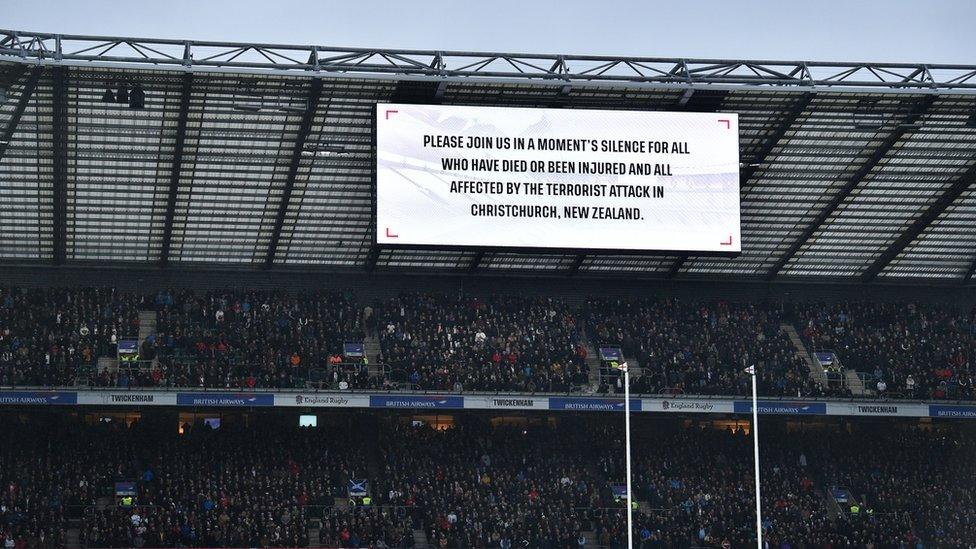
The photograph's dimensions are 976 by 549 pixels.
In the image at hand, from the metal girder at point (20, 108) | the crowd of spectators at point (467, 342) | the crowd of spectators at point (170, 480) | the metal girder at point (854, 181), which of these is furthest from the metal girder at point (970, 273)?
the metal girder at point (20, 108)

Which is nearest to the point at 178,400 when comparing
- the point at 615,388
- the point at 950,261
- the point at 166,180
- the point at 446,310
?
the point at 166,180

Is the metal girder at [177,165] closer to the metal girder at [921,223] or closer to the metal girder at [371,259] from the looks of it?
the metal girder at [371,259]

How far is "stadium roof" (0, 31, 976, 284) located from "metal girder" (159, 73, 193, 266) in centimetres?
9

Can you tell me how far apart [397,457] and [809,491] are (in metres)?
16.8

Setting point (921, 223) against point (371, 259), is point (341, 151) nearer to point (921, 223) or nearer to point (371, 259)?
point (371, 259)

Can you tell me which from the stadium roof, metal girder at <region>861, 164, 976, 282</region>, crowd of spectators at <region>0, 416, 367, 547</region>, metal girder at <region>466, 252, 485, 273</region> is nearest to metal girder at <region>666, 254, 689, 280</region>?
the stadium roof

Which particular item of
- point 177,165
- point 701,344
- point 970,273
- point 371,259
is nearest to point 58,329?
point 177,165

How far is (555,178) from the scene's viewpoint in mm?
58250

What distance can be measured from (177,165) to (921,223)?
103ft

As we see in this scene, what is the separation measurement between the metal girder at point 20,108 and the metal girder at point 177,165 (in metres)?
4.96

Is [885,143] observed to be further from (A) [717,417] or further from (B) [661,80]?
(A) [717,417]

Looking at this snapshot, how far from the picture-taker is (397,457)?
6209 centimetres

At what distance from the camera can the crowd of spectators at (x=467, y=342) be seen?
61.3m

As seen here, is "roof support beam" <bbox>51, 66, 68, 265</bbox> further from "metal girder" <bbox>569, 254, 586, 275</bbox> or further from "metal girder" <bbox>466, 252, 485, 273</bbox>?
"metal girder" <bbox>569, 254, 586, 275</bbox>
